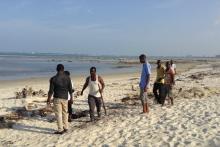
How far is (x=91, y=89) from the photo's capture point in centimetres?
1127

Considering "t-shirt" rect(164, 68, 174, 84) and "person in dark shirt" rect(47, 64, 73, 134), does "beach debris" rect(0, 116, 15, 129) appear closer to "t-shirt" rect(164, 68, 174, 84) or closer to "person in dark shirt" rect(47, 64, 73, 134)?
"person in dark shirt" rect(47, 64, 73, 134)

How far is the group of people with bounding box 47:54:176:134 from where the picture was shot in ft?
33.6

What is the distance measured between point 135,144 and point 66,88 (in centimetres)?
258

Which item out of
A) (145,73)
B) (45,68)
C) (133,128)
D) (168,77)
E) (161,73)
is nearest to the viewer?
(133,128)

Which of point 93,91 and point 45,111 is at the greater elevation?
point 93,91

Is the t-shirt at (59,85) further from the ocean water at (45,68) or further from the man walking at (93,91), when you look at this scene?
the ocean water at (45,68)

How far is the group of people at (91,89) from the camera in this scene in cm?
1025

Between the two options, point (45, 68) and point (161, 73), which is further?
point (45, 68)

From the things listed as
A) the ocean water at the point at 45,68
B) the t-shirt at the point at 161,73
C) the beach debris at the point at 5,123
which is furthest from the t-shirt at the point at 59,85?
the ocean water at the point at 45,68

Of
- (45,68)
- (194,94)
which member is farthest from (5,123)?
(45,68)

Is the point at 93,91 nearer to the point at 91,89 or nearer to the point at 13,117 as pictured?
the point at 91,89

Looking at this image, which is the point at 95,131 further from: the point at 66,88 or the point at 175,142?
the point at 175,142

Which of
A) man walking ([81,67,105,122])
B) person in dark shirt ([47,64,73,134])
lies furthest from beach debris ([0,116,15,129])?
man walking ([81,67,105,122])

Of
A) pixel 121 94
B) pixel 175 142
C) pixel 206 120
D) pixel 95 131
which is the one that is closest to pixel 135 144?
pixel 175 142
